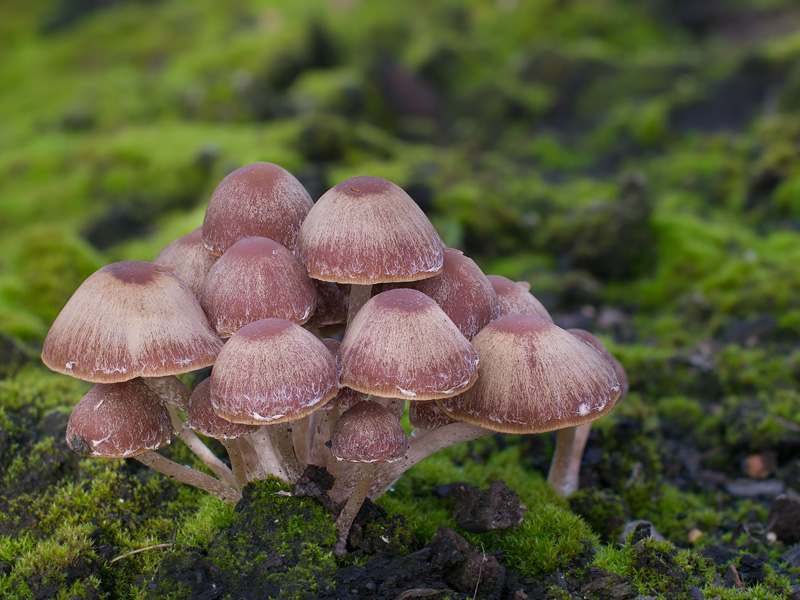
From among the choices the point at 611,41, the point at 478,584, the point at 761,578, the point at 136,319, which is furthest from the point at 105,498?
the point at 611,41

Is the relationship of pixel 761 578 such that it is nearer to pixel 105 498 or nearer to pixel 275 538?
pixel 275 538

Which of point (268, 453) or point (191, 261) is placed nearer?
point (268, 453)

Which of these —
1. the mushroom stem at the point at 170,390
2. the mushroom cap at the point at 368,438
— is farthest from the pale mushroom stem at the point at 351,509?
the mushroom stem at the point at 170,390

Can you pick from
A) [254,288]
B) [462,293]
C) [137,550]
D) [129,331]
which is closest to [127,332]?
[129,331]

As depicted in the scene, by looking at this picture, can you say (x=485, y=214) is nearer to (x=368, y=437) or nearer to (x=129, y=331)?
(x=368, y=437)

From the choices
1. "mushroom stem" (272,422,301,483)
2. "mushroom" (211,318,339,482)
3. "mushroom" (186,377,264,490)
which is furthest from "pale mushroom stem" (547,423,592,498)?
"mushroom" (186,377,264,490)
